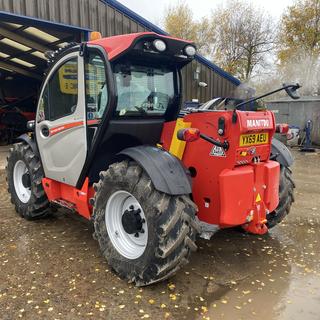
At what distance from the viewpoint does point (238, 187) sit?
137 inches

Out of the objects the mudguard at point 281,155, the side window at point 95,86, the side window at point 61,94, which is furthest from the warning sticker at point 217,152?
the side window at point 61,94

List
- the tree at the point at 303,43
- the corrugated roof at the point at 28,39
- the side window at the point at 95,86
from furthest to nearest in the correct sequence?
the tree at the point at 303,43 < the corrugated roof at the point at 28,39 < the side window at the point at 95,86

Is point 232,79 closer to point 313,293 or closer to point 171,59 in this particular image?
point 171,59

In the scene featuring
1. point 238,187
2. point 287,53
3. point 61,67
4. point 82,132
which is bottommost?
point 238,187

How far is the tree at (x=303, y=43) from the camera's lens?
80.3ft

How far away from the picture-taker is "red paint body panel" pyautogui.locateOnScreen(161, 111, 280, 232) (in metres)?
3.47

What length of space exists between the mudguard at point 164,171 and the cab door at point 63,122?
2.93 feet

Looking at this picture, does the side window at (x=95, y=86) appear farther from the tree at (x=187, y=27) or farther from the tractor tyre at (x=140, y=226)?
the tree at (x=187, y=27)

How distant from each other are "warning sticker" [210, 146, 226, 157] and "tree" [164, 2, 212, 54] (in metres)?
33.8

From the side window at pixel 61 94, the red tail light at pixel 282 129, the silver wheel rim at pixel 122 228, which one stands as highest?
the side window at pixel 61 94

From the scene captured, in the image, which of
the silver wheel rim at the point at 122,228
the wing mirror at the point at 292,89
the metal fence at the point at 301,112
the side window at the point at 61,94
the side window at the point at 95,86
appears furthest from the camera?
the metal fence at the point at 301,112

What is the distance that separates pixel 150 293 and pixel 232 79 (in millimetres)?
14021

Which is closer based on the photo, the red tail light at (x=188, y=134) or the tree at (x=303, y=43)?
the red tail light at (x=188, y=134)

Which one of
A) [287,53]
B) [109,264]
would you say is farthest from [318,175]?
[287,53]
